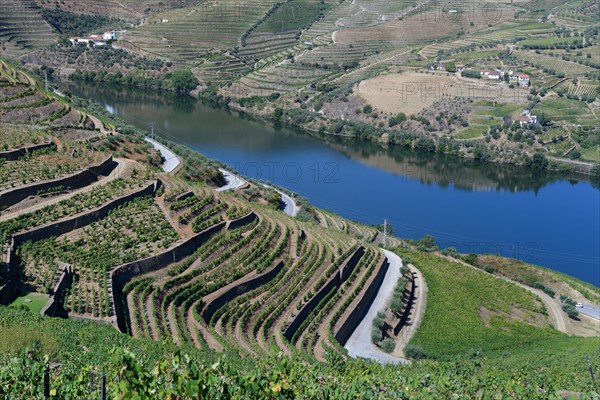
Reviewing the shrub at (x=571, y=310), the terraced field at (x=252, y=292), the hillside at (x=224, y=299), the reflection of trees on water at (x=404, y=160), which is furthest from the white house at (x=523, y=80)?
the terraced field at (x=252, y=292)

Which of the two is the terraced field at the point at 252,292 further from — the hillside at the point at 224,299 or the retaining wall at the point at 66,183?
the retaining wall at the point at 66,183

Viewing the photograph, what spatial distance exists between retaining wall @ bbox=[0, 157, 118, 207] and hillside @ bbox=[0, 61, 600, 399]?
58 mm

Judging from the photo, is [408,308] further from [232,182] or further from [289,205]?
[232,182]

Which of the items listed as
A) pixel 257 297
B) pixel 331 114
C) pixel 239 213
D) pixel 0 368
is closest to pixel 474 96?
pixel 331 114

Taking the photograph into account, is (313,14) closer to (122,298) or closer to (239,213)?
(239,213)

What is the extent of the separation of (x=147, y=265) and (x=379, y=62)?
58.2 m

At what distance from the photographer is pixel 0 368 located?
493 inches

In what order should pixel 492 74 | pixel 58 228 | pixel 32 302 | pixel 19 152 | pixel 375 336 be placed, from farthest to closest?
1. pixel 492 74
2. pixel 19 152
3. pixel 375 336
4. pixel 58 228
5. pixel 32 302

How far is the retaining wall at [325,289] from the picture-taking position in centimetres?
2405

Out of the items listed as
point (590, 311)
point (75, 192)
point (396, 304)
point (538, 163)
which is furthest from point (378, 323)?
point (538, 163)

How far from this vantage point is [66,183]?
90.7ft

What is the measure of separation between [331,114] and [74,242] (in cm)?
4510

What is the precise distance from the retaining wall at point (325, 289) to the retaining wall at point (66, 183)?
8899mm

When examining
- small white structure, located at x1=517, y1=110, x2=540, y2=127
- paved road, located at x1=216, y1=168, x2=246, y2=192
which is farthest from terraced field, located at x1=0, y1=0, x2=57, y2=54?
small white structure, located at x1=517, y1=110, x2=540, y2=127
